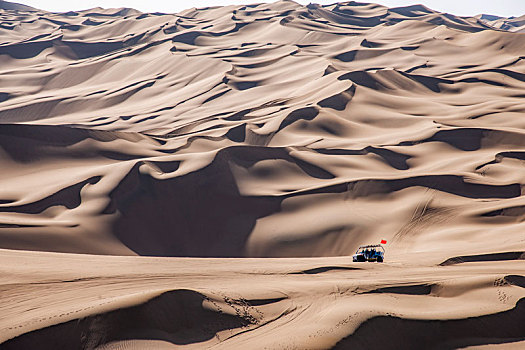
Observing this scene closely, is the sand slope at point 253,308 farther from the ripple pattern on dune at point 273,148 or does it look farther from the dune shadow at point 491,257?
the ripple pattern on dune at point 273,148

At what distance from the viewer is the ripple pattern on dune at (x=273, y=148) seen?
17016 mm

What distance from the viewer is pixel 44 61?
6012 centimetres

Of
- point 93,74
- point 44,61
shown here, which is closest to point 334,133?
point 93,74

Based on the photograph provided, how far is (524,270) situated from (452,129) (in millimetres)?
16505

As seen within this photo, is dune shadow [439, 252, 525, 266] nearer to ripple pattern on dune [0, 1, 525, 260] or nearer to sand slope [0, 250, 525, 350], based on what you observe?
ripple pattern on dune [0, 1, 525, 260]

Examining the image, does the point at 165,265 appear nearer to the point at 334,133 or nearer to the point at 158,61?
the point at 334,133

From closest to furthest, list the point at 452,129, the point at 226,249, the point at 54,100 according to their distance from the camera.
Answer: the point at 226,249 → the point at 452,129 → the point at 54,100

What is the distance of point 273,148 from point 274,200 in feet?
14.3

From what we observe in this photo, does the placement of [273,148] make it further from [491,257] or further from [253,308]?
[253,308]

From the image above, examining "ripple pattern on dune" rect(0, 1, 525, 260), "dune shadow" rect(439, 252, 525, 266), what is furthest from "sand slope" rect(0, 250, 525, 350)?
"ripple pattern on dune" rect(0, 1, 525, 260)

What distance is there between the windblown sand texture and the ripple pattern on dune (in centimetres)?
10

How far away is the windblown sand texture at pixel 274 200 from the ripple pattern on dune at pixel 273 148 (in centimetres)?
10

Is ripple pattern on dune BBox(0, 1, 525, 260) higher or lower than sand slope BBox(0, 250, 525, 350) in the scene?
lower

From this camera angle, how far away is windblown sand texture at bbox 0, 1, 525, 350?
8.11 m
